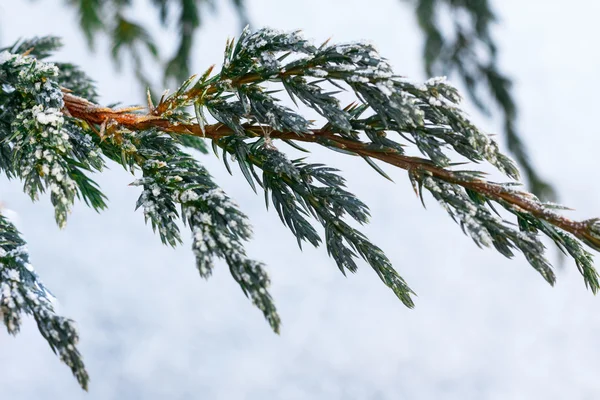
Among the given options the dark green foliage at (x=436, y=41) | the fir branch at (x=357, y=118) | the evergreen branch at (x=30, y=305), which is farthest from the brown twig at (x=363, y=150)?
the dark green foliage at (x=436, y=41)

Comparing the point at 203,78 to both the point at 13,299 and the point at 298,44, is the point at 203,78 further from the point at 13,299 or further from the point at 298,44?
the point at 13,299

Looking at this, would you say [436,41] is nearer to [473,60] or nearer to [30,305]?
[473,60]

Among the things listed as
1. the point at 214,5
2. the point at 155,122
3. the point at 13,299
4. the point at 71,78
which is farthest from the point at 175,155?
the point at 214,5

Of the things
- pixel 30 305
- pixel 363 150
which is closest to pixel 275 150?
pixel 363 150

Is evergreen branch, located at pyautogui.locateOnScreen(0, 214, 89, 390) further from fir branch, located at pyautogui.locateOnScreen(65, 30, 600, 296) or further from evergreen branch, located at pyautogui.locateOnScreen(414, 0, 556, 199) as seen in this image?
evergreen branch, located at pyautogui.locateOnScreen(414, 0, 556, 199)

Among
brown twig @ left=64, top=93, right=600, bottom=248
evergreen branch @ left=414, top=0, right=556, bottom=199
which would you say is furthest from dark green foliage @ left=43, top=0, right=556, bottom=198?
brown twig @ left=64, top=93, right=600, bottom=248

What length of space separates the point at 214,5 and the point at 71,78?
113cm

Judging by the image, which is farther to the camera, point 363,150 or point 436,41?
point 436,41

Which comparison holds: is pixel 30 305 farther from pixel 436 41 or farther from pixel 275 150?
pixel 436 41

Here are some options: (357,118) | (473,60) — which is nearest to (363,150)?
(357,118)

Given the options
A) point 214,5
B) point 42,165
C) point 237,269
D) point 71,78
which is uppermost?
point 214,5

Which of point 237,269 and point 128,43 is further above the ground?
point 128,43

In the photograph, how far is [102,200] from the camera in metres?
0.51

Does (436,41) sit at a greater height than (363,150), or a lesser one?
greater
